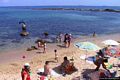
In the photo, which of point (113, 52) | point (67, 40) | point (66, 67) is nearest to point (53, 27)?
point (67, 40)

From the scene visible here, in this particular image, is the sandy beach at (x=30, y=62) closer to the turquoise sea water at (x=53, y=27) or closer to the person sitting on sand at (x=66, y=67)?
the person sitting on sand at (x=66, y=67)

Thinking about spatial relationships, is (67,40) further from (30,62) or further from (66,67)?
(66,67)

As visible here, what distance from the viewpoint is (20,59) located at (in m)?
20.5

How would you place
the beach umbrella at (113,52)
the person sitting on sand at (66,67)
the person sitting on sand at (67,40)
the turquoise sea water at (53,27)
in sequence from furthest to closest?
the turquoise sea water at (53,27) < the person sitting on sand at (67,40) < the beach umbrella at (113,52) < the person sitting on sand at (66,67)

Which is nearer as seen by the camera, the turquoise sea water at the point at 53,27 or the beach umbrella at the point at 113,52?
the beach umbrella at the point at 113,52

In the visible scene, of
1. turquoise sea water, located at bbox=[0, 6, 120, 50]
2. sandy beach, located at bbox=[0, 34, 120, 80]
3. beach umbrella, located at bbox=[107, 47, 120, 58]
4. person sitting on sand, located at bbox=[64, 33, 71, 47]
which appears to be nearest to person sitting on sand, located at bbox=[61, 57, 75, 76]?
sandy beach, located at bbox=[0, 34, 120, 80]

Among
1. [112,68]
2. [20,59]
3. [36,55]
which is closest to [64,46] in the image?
[36,55]

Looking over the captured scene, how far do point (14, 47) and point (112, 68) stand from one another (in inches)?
512

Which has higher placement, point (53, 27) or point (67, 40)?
point (67, 40)

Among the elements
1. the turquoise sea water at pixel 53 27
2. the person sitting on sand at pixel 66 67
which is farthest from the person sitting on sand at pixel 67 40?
the person sitting on sand at pixel 66 67

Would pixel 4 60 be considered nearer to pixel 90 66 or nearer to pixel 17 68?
pixel 17 68

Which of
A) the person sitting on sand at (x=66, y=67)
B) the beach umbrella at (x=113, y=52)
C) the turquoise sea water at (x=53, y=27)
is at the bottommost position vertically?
the turquoise sea water at (x=53, y=27)

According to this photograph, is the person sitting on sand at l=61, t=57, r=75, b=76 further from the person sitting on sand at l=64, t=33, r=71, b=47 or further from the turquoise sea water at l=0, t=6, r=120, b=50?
the turquoise sea water at l=0, t=6, r=120, b=50

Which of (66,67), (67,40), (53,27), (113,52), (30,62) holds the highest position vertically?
A: (113,52)
